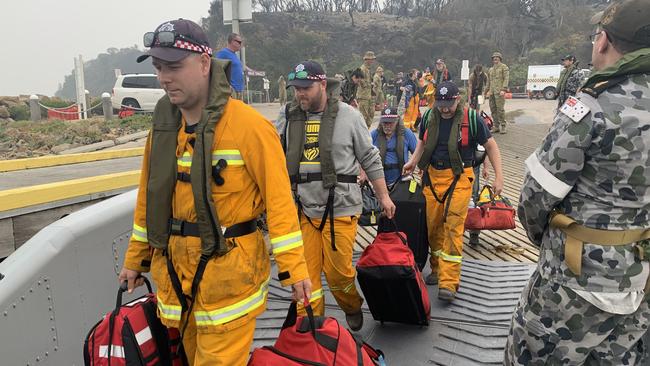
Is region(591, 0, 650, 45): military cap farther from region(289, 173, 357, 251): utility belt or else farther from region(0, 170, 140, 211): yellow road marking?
region(0, 170, 140, 211): yellow road marking

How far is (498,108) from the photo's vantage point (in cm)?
1388

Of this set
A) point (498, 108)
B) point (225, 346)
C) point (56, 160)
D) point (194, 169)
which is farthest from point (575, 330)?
point (498, 108)

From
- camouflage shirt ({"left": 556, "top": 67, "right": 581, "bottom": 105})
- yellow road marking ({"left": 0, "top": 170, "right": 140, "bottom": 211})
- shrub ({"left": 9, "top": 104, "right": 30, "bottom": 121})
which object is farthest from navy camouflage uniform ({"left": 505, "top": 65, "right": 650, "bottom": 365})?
shrub ({"left": 9, "top": 104, "right": 30, "bottom": 121})

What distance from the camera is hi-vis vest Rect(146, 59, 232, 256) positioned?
2.03 meters

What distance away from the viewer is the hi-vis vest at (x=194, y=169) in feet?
6.67

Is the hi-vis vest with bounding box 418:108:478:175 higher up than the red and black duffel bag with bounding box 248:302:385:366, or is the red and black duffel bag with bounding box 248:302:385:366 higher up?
the hi-vis vest with bounding box 418:108:478:175

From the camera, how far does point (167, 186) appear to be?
2125mm

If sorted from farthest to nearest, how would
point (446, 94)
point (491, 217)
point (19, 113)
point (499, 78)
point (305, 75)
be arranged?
point (19, 113)
point (499, 78)
point (491, 217)
point (446, 94)
point (305, 75)

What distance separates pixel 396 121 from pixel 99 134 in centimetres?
996

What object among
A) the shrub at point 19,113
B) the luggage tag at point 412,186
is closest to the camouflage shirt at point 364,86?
the luggage tag at point 412,186

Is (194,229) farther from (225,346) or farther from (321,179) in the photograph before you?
(321,179)

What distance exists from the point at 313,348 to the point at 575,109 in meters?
1.39

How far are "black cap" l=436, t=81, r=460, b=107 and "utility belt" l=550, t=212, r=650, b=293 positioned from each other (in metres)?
2.32

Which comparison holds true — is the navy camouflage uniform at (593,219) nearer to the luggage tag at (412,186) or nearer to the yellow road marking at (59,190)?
the luggage tag at (412,186)
